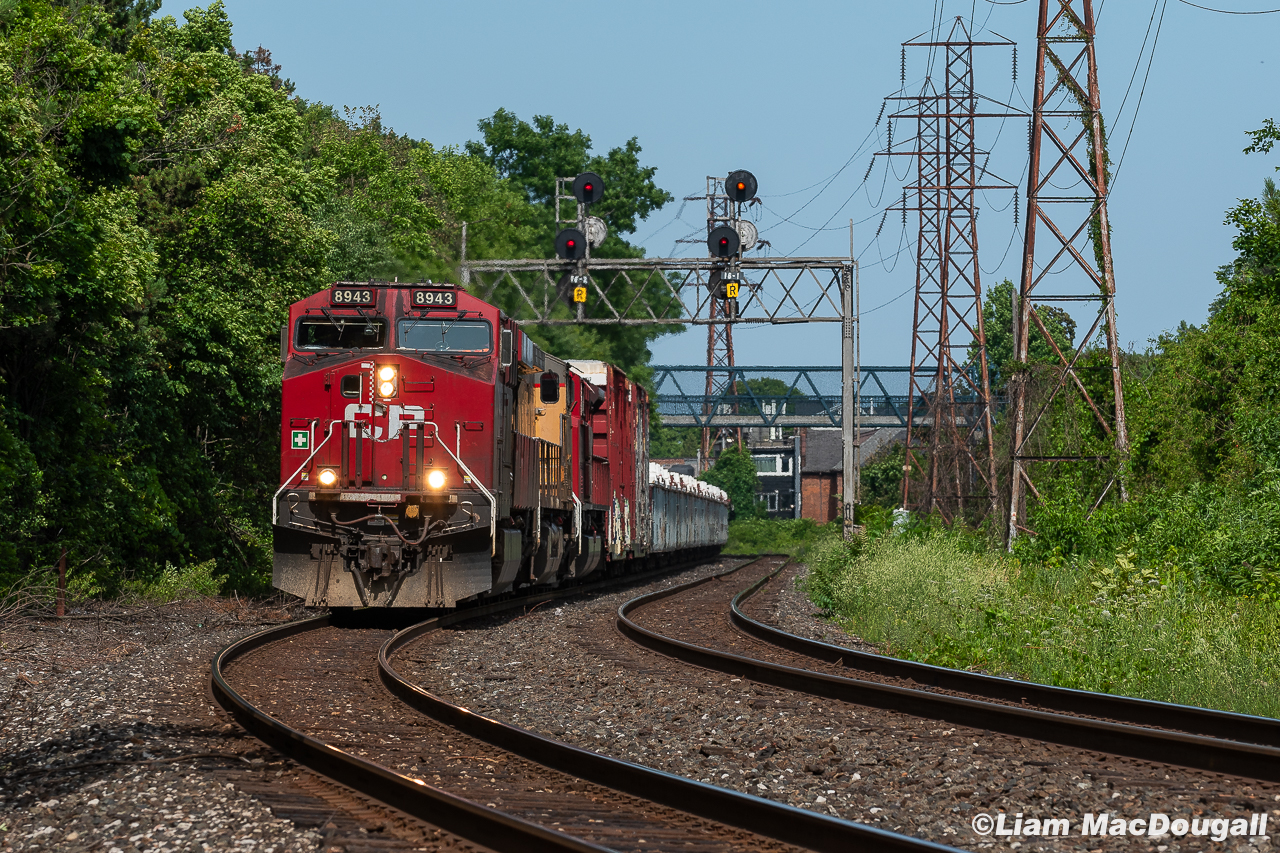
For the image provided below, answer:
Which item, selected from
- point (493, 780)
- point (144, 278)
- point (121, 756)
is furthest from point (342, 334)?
point (493, 780)

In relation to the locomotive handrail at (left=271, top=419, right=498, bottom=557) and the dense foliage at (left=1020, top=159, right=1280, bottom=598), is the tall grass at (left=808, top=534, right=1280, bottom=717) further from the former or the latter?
the locomotive handrail at (left=271, top=419, right=498, bottom=557)

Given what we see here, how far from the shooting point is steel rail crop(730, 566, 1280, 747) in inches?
310

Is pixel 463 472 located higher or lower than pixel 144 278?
lower

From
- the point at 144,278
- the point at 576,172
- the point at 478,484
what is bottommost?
the point at 478,484

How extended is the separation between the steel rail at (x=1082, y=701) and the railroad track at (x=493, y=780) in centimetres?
386

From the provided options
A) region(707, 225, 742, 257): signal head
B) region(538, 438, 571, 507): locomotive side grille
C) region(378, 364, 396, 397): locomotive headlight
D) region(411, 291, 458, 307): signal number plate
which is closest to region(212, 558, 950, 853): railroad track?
region(378, 364, 396, 397): locomotive headlight

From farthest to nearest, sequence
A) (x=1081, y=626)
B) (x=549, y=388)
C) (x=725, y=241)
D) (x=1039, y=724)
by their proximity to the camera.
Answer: (x=725, y=241) < (x=549, y=388) < (x=1081, y=626) < (x=1039, y=724)

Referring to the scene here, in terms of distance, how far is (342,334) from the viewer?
51.7ft

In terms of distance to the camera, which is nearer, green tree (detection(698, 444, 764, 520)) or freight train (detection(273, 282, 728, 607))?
freight train (detection(273, 282, 728, 607))

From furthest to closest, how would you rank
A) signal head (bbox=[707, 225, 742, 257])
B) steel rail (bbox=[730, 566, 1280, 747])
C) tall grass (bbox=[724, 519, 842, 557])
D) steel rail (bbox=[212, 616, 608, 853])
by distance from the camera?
tall grass (bbox=[724, 519, 842, 557])
signal head (bbox=[707, 225, 742, 257])
steel rail (bbox=[730, 566, 1280, 747])
steel rail (bbox=[212, 616, 608, 853])

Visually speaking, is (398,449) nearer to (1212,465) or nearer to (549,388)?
Result: (549,388)

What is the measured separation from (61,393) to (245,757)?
1581 cm

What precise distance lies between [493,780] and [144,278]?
55.9ft

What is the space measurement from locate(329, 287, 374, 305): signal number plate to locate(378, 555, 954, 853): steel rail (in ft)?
25.8
